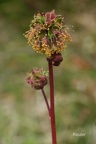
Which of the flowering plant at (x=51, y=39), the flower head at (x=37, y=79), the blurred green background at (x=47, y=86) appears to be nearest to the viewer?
the flowering plant at (x=51, y=39)

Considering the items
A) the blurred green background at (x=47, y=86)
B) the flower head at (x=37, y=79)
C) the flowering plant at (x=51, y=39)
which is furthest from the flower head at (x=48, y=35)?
the blurred green background at (x=47, y=86)

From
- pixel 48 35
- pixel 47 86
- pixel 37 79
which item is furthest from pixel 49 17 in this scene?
pixel 47 86

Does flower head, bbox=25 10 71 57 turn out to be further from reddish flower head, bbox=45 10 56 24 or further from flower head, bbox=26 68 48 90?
flower head, bbox=26 68 48 90

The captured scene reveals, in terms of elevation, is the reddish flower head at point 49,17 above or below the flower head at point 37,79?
above

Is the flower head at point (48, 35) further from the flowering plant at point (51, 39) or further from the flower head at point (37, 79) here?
the flower head at point (37, 79)

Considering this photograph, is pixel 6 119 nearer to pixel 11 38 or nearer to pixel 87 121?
pixel 87 121

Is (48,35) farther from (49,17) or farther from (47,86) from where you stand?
(47,86)
